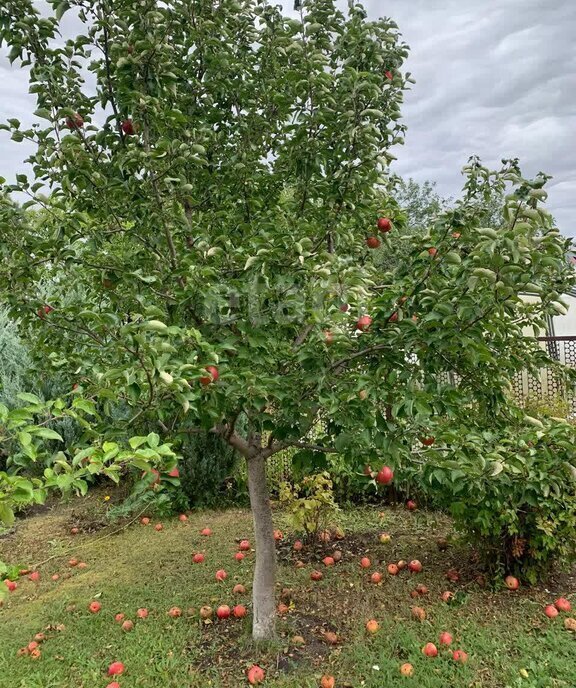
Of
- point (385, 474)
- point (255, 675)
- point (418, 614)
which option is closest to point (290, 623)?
point (255, 675)

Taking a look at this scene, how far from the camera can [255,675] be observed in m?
2.43

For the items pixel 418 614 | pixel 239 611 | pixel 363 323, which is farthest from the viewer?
pixel 239 611

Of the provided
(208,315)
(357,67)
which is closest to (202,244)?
(208,315)

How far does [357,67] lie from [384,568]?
3011 mm

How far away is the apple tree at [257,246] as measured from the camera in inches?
72.7

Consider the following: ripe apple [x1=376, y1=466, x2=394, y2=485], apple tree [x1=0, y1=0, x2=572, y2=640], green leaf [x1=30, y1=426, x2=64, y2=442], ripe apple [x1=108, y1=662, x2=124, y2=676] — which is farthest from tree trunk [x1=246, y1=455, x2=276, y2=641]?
green leaf [x1=30, y1=426, x2=64, y2=442]

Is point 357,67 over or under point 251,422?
over

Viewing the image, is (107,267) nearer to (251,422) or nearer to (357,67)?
(251,422)

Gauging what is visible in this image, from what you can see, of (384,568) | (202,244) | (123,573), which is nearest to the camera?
(202,244)

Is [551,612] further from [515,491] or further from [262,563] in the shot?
[262,563]

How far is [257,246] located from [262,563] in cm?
177

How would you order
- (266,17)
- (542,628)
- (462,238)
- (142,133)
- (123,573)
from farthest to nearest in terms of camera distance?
(123,573)
(542,628)
(266,17)
(142,133)
(462,238)

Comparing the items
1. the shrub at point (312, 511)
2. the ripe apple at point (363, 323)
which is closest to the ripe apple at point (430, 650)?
the shrub at point (312, 511)

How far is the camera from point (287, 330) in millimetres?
2373
